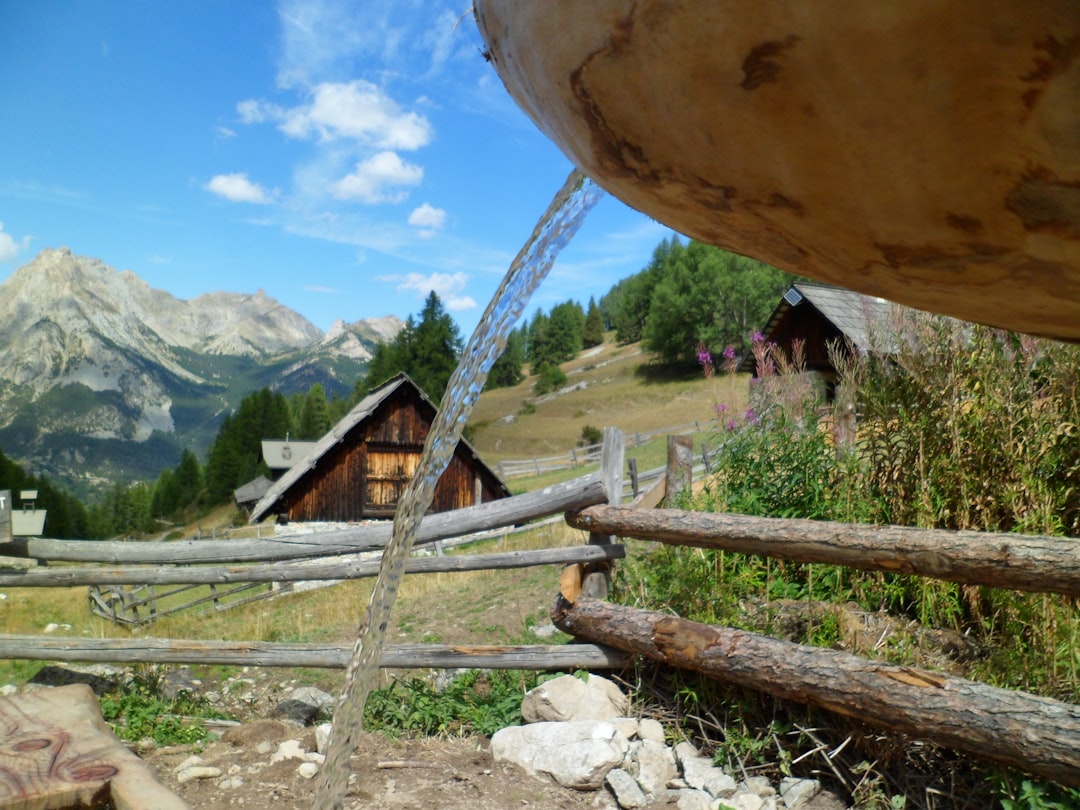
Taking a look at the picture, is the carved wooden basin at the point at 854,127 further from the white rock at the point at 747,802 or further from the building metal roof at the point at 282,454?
the building metal roof at the point at 282,454

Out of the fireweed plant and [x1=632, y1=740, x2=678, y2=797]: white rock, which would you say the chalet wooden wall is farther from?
[x1=632, y1=740, x2=678, y2=797]: white rock

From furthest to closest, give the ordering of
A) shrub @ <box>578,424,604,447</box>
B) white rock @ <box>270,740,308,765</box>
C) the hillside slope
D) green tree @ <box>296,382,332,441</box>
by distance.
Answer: green tree @ <box>296,382,332,441</box>
the hillside slope
shrub @ <box>578,424,604,447</box>
white rock @ <box>270,740,308,765</box>

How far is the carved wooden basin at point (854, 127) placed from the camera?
0.92 ft

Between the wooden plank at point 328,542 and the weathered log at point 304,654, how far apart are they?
516 millimetres

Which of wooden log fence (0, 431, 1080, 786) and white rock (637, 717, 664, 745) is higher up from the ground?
wooden log fence (0, 431, 1080, 786)

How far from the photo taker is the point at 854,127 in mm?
315

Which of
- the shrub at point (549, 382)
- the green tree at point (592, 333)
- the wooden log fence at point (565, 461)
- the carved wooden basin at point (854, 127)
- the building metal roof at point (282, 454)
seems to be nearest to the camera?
the carved wooden basin at point (854, 127)

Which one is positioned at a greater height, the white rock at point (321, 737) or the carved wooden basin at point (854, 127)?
the carved wooden basin at point (854, 127)

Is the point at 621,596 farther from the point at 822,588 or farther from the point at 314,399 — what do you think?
the point at 314,399

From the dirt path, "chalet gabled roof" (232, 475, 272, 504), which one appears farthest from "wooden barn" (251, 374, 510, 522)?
"chalet gabled roof" (232, 475, 272, 504)

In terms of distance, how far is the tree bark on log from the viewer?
2.64 meters

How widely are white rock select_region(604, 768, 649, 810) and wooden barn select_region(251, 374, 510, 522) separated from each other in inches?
821

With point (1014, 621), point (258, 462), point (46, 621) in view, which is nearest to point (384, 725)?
point (1014, 621)

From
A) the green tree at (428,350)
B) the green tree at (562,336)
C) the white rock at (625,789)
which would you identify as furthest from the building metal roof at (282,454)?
the green tree at (562,336)
